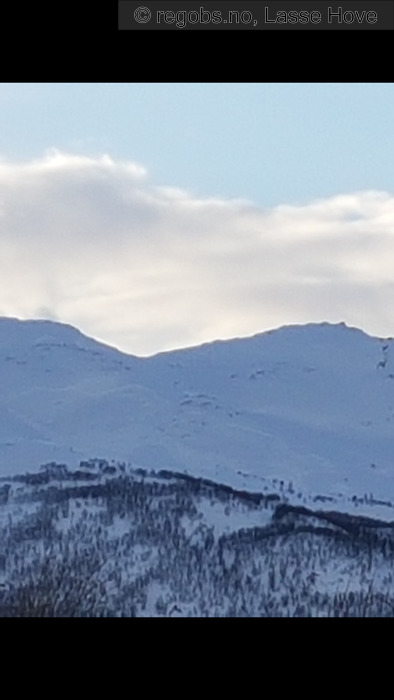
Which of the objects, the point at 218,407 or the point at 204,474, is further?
the point at 218,407

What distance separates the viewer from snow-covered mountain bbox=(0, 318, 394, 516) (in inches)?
309

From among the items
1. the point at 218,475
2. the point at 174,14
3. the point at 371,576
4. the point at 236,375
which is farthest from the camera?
the point at 236,375

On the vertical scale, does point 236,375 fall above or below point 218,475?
above

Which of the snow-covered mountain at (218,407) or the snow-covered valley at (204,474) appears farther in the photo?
the snow-covered mountain at (218,407)

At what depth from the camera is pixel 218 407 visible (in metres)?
8.62

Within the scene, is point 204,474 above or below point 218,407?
below

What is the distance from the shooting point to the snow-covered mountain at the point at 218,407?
7840 mm

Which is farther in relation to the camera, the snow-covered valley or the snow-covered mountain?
A: the snow-covered mountain

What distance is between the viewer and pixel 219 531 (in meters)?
7.91
